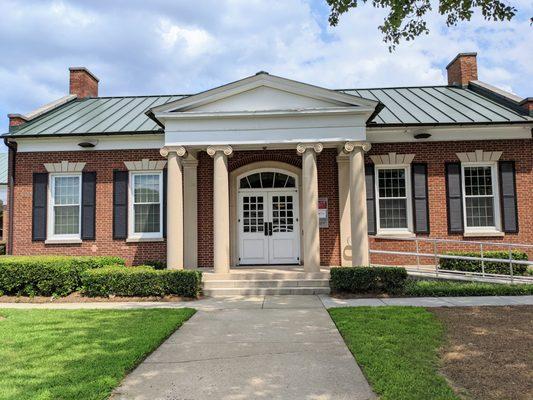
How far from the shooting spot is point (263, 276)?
1091cm

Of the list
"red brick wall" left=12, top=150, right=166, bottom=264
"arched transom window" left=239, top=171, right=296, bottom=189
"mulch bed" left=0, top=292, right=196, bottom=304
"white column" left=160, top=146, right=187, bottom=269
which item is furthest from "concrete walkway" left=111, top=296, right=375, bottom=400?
"arched transom window" left=239, top=171, right=296, bottom=189

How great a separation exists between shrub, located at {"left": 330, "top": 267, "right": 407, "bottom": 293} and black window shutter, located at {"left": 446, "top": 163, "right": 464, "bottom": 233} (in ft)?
13.4

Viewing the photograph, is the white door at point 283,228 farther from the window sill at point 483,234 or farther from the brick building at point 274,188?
the window sill at point 483,234

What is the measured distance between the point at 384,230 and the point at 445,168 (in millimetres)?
2715

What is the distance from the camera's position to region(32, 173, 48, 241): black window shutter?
13633 millimetres

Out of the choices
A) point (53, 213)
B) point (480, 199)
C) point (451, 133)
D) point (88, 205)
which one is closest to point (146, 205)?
point (88, 205)

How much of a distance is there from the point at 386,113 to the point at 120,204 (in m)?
9.29

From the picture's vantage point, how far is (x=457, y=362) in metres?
4.93

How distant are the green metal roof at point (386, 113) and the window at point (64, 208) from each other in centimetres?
169

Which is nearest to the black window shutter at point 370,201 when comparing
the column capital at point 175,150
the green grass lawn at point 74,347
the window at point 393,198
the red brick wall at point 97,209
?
the window at point 393,198

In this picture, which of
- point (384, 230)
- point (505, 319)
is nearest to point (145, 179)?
point (384, 230)

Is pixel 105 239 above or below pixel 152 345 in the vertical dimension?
above

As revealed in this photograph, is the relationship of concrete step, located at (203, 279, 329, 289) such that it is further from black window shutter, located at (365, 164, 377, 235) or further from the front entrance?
black window shutter, located at (365, 164, 377, 235)

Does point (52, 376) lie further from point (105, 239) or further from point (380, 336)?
point (105, 239)
